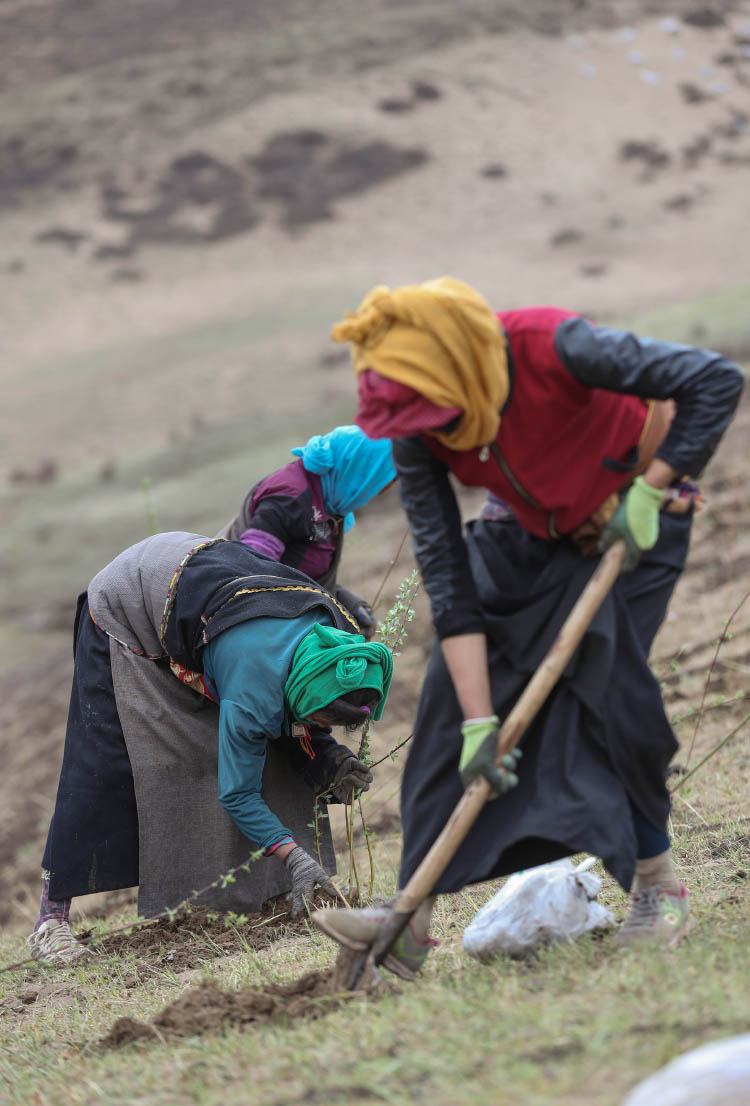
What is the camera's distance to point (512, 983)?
90.2 inches

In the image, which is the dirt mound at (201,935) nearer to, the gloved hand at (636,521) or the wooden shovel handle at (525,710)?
the wooden shovel handle at (525,710)

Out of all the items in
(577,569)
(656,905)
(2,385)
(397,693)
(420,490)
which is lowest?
(2,385)

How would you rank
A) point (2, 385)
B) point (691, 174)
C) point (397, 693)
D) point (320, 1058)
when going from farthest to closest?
1. point (691, 174)
2. point (2, 385)
3. point (397, 693)
4. point (320, 1058)

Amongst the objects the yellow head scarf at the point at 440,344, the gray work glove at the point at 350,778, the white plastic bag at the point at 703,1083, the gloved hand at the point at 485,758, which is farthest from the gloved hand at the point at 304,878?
the white plastic bag at the point at 703,1083

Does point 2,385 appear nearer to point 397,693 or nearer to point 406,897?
point 397,693

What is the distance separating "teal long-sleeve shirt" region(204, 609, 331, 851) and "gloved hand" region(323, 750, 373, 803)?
11.5 inches

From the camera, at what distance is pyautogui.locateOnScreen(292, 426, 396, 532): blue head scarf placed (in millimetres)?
4012

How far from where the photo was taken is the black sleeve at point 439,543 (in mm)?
2412

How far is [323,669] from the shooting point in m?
3.40

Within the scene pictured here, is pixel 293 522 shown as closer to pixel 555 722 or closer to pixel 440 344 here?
pixel 555 722

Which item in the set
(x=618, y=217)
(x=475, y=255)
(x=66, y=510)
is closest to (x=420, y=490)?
(x=66, y=510)

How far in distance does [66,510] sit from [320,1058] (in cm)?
1426

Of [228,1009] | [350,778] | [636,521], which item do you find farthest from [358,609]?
[636,521]

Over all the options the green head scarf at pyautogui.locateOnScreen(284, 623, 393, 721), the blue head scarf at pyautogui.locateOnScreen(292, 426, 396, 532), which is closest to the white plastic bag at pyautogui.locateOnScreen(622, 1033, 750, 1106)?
the green head scarf at pyautogui.locateOnScreen(284, 623, 393, 721)
